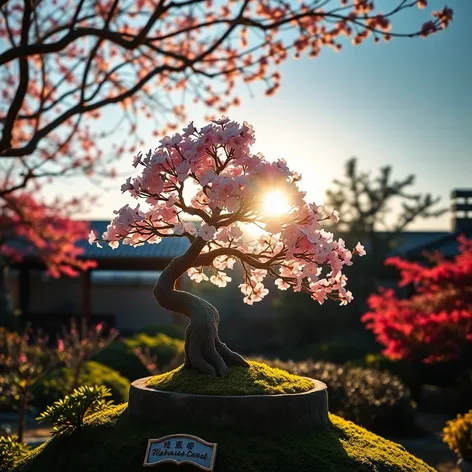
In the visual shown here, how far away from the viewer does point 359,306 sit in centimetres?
2155

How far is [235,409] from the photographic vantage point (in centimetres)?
450

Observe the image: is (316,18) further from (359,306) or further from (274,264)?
(359,306)

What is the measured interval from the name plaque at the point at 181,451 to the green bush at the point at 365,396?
6.75m

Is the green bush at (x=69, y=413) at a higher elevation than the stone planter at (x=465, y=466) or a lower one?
higher

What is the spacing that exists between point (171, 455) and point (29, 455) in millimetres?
1549

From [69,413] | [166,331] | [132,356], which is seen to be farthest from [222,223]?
[166,331]

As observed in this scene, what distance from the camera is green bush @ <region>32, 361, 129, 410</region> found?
36.9 feet

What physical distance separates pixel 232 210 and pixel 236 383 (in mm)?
1273

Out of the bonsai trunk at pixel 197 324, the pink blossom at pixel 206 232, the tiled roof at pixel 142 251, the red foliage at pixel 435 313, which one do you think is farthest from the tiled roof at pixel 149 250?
the pink blossom at pixel 206 232

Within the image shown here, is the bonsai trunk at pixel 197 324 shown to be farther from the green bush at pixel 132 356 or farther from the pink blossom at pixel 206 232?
the green bush at pixel 132 356

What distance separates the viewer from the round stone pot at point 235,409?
14.8 feet

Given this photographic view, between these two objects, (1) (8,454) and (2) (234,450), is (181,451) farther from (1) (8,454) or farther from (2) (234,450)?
(1) (8,454)

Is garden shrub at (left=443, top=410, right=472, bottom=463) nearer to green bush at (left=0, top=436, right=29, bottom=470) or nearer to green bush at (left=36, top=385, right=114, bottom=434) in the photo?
green bush at (left=36, top=385, right=114, bottom=434)

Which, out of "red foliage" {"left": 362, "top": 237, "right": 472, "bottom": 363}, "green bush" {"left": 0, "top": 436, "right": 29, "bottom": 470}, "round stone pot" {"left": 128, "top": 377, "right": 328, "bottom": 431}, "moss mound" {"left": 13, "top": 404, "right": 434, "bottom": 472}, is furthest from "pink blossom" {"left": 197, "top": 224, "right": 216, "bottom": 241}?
"red foliage" {"left": 362, "top": 237, "right": 472, "bottom": 363}
